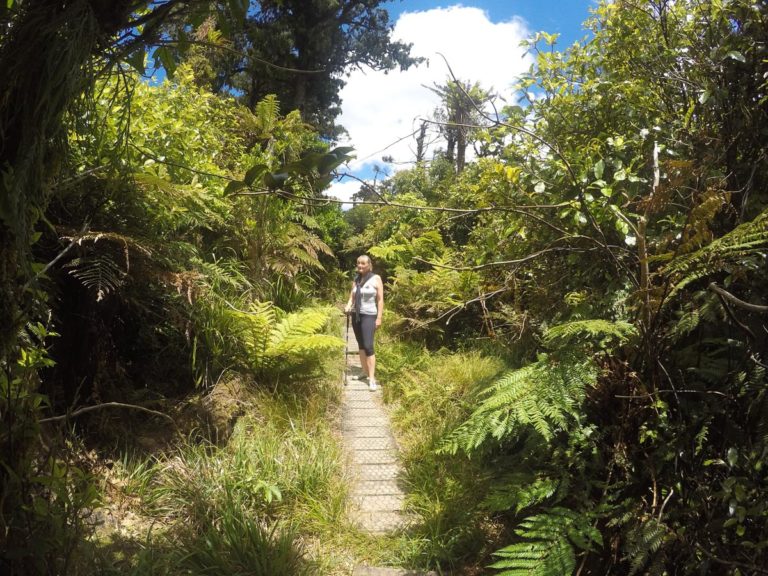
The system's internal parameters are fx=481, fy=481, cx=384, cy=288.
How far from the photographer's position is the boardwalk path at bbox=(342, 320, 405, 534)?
3342mm

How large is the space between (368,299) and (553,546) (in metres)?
4.12

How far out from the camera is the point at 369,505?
3469 millimetres

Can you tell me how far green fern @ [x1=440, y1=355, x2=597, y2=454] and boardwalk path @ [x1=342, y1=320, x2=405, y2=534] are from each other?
1.06 metres

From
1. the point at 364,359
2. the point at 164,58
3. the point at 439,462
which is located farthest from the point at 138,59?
the point at 364,359

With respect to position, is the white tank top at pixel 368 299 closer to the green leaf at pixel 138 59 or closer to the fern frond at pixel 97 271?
the fern frond at pixel 97 271

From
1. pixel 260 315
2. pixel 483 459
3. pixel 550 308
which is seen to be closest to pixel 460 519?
pixel 483 459

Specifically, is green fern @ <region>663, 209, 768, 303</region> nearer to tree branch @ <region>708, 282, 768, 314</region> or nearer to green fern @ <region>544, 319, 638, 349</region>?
tree branch @ <region>708, 282, 768, 314</region>

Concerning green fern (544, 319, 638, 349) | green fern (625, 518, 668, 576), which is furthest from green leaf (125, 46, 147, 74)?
green fern (625, 518, 668, 576)

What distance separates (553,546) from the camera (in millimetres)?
2043

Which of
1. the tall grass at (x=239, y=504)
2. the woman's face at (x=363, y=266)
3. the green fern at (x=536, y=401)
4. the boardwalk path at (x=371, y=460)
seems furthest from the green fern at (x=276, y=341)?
the green fern at (x=536, y=401)

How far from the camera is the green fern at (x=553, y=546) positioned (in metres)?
1.95

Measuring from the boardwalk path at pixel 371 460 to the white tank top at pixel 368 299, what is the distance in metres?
0.95

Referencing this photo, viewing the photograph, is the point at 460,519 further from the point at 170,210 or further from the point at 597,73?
the point at 597,73

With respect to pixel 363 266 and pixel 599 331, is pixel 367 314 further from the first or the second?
pixel 599 331
